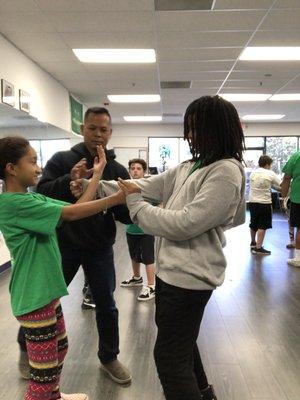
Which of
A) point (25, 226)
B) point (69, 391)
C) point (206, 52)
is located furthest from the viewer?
point (206, 52)

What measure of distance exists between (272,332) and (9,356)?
1918mm

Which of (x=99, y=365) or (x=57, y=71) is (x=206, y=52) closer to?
(x=57, y=71)

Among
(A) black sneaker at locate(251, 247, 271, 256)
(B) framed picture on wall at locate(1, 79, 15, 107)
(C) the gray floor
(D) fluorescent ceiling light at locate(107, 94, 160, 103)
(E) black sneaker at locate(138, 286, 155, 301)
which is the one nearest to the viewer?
(C) the gray floor

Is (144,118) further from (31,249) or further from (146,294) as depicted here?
(31,249)

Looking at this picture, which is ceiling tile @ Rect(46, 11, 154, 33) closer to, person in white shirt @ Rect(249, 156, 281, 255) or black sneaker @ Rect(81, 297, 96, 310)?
person in white shirt @ Rect(249, 156, 281, 255)

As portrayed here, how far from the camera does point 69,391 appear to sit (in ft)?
7.05

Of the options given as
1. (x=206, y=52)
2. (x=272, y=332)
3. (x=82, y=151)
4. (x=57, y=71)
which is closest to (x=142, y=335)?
(x=272, y=332)

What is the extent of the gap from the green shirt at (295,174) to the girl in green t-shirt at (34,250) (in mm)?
3875

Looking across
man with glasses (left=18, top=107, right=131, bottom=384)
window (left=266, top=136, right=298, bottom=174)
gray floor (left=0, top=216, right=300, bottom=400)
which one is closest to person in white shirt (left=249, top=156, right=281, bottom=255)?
gray floor (left=0, top=216, right=300, bottom=400)

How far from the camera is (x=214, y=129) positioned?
135 centimetres

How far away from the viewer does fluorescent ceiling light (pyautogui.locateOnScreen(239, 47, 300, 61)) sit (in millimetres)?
5266

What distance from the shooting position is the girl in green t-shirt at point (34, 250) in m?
1.55

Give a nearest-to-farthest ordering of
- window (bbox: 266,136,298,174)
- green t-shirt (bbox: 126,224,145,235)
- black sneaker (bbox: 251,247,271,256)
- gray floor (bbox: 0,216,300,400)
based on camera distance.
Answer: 1. gray floor (bbox: 0,216,300,400)
2. green t-shirt (bbox: 126,224,145,235)
3. black sneaker (bbox: 251,247,271,256)
4. window (bbox: 266,136,298,174)

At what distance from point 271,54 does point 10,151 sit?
193 inches
